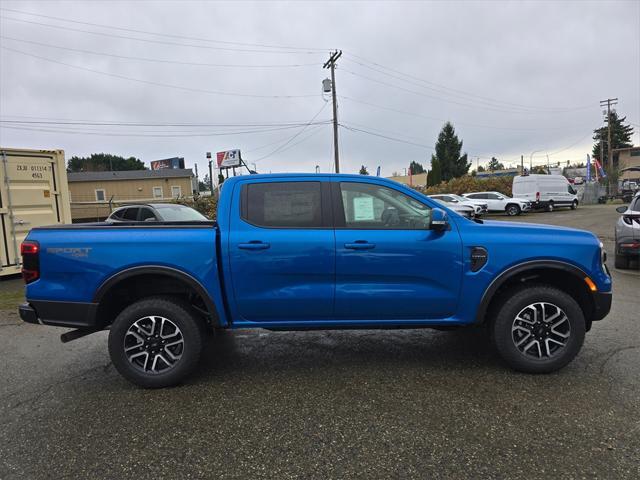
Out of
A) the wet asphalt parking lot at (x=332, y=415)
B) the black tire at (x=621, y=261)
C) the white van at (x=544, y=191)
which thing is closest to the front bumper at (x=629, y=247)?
the black tire at (x=621, y=261)

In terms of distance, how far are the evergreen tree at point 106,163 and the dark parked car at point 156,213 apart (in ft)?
258

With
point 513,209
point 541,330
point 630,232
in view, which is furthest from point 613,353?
point 513,209

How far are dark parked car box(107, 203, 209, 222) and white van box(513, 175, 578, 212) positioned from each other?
24.6 m

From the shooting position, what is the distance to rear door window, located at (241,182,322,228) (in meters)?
3.85

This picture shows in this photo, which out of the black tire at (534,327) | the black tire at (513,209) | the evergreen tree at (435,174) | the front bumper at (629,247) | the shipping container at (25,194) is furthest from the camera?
the evergreen tree at (435,174)

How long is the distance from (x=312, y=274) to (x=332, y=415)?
1.13 m

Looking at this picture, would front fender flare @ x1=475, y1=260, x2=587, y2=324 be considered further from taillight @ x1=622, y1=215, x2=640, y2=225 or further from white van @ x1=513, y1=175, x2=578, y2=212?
white van @ x1=513, y1=175, x2=578, y2=212

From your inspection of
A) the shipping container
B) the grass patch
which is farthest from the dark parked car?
the grass patch

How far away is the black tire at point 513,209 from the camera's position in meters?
27.0

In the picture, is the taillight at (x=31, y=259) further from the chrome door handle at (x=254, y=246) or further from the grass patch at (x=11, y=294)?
the grass patch at (x=11, y=294)

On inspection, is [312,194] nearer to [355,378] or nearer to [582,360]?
[355,378]

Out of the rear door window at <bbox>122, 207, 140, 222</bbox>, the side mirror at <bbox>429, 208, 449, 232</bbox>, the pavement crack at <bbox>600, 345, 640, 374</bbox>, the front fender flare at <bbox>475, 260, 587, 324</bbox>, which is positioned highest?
the rear door window at <bbox>122, 207, 140, 222</bbox>

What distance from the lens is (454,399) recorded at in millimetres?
3451

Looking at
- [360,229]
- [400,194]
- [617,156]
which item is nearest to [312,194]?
[360,229]
